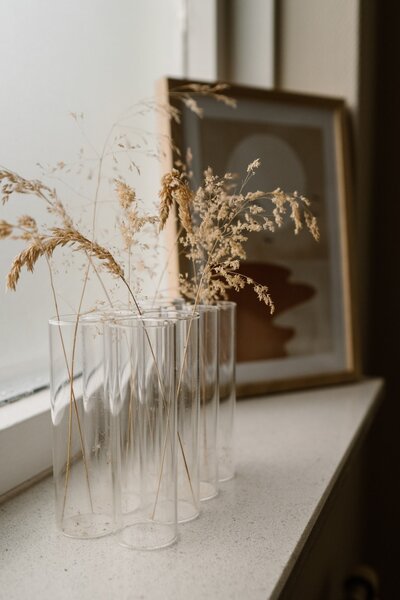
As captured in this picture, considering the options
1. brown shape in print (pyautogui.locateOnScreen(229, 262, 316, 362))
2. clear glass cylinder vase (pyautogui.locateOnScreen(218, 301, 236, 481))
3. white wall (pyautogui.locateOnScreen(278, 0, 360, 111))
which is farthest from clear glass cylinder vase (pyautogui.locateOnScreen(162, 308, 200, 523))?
white wall (pyautogui.locateOnScreen(278, 0, 360, 111))

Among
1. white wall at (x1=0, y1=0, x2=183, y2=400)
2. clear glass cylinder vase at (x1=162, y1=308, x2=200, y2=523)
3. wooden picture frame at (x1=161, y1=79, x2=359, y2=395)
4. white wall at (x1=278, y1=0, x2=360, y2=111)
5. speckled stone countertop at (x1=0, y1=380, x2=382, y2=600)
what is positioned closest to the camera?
speckled stone countertop at (x1=0, y1=380, x2=382, y2=600)

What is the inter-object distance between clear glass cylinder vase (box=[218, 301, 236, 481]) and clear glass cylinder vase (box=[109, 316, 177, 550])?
0.20m

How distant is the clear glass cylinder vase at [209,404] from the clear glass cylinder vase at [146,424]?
131mm

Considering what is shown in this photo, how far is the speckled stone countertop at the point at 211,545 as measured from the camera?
66 cm

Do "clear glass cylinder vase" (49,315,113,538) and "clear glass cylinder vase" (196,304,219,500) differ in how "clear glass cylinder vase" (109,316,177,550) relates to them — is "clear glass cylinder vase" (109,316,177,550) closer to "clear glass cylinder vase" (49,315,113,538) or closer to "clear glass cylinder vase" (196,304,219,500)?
"clear glass cylinder vase" (49,315,113,538)

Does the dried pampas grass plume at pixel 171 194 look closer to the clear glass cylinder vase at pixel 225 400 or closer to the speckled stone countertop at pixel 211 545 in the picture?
the clear glass cylinder vase at pixel 225 400

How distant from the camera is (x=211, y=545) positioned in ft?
2.48

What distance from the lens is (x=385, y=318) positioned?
1.86 m

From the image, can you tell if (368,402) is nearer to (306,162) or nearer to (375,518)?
(306,162)

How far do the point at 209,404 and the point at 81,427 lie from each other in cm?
20

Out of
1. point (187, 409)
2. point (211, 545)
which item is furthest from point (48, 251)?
point (211, 545)

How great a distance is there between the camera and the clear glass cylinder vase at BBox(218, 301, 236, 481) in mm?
958

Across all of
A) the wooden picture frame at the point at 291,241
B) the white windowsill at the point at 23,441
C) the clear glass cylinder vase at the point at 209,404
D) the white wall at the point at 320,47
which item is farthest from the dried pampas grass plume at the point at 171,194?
the white wall at the point at 320,47

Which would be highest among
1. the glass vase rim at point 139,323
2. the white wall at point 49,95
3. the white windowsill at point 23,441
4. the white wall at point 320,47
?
the white wall at point 320,47
